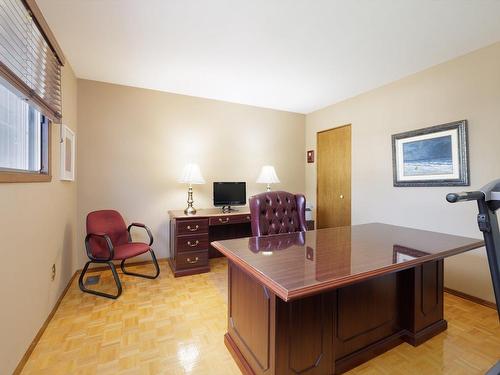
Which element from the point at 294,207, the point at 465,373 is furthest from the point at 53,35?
the point at 465,373

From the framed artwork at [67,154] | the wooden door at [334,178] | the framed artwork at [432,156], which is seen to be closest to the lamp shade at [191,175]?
the framed artwork at [67,154]

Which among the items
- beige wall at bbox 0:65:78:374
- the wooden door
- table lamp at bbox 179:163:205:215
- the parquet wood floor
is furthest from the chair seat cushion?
the wooden door

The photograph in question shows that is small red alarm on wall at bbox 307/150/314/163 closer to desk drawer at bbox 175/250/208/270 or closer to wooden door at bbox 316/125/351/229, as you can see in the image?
wooden door at bbox 316/125/351/229

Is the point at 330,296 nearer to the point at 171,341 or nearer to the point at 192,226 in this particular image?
the point at 171,341

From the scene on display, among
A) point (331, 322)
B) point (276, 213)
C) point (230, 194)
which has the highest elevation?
point (230, 194)

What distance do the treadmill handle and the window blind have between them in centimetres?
210

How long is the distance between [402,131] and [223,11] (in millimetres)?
2504

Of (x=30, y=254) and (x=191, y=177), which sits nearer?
(x=30, y=254)

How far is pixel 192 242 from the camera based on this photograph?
311 centimetres

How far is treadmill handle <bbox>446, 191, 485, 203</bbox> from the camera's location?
0.87 meters

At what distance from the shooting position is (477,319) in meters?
2.11

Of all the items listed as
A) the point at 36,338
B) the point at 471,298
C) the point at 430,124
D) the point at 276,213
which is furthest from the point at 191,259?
the point at 430,124

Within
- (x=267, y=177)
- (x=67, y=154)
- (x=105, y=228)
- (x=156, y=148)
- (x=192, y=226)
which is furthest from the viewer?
(x=267, y=177)

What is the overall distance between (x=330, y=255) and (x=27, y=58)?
2285 mm
